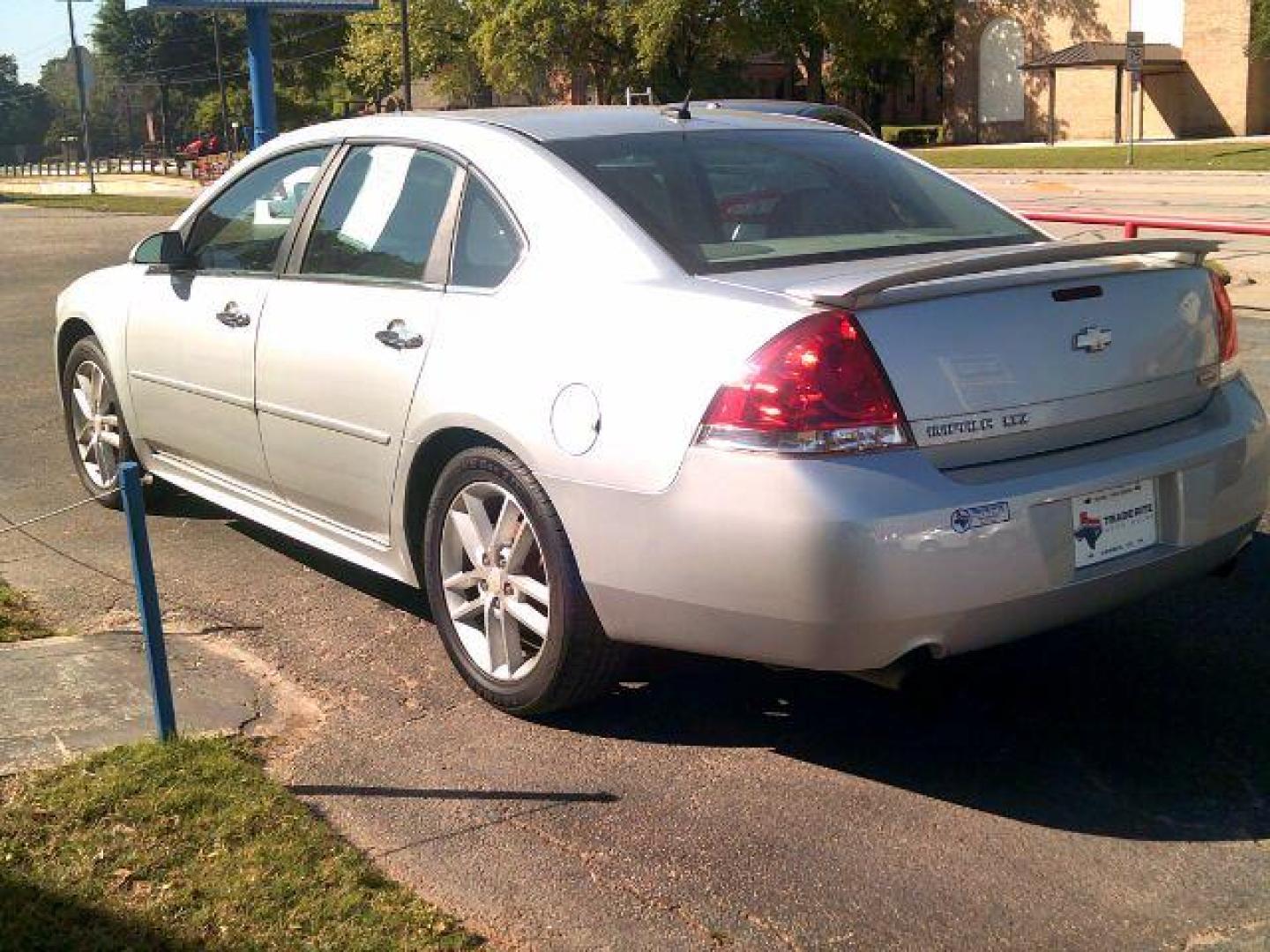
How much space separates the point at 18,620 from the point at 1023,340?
139 inches

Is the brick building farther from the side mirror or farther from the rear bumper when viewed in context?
the rear bumper

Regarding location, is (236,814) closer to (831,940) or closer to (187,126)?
(831,940)

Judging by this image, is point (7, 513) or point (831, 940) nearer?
point (831, 940)

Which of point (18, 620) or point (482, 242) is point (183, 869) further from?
point (18, 620)

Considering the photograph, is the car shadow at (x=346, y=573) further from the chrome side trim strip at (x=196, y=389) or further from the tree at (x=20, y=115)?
the tree at (x=20, y=115)

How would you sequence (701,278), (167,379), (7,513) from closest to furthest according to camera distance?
(701,278) → (167,379) → (7,513)

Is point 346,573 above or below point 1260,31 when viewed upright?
below

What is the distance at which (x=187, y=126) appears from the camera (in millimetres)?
124250

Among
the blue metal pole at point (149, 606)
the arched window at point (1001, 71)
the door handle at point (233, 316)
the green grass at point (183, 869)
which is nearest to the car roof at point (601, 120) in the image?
the door handle at point (233, 316)

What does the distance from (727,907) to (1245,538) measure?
77.1 inches

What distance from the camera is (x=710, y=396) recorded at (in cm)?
364

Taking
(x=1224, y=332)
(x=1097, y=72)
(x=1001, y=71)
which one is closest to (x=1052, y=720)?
(x=1224, y=332)

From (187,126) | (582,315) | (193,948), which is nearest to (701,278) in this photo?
(582,315)

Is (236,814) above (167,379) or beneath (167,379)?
beneath
